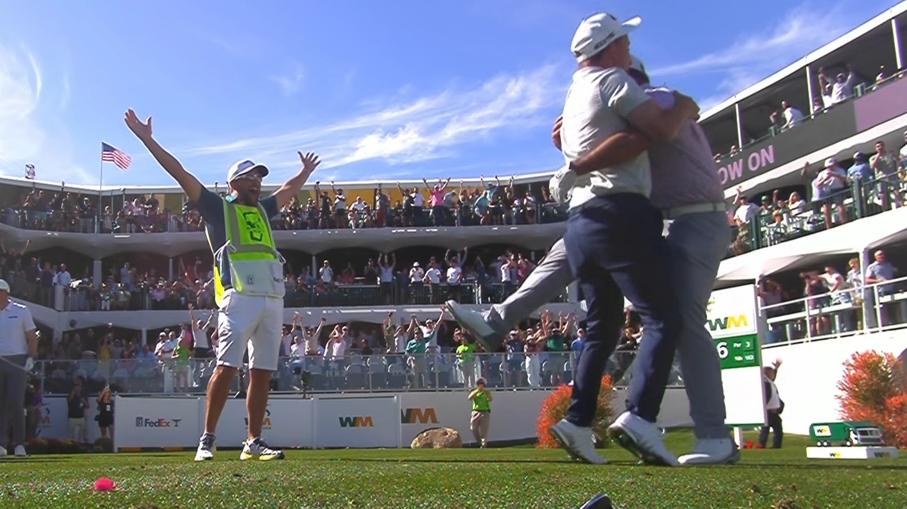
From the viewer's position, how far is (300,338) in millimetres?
24438

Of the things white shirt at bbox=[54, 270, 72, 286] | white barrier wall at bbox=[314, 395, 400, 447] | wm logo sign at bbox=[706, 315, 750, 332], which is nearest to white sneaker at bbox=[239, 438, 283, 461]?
wm logo sign at bbox=[706, 315, 750, 332]

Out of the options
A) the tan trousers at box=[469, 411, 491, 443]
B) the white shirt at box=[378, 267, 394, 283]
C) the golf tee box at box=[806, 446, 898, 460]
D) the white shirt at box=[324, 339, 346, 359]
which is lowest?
the tan trousers at box=[469, 411, 491, 443]

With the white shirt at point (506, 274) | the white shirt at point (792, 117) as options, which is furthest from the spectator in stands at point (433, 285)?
the white shirt at point (792, 117)

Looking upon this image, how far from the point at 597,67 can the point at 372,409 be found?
651 inches

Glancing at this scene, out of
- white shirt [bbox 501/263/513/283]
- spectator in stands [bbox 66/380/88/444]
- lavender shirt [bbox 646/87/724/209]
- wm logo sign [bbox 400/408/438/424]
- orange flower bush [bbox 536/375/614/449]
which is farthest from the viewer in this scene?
white shirt [bbox 501/263/513/283]

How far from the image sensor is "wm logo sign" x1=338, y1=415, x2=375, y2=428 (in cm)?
1973

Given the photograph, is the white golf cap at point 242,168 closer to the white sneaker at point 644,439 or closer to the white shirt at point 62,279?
the white sneaker at point 644,439

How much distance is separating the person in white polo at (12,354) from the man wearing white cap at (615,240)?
6304 mm

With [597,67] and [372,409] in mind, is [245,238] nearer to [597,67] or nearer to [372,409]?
[597,67]

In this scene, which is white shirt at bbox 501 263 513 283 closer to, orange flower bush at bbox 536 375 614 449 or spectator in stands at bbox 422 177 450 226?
spectator in stands at bbox 422 177 450 226

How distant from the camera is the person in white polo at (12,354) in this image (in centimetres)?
852

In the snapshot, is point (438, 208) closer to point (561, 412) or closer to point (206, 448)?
point (561, 412)

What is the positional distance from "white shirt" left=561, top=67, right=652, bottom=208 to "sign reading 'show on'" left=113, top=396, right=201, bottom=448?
16644 mm

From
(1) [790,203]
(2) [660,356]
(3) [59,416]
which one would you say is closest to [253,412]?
(2) [660,356]
